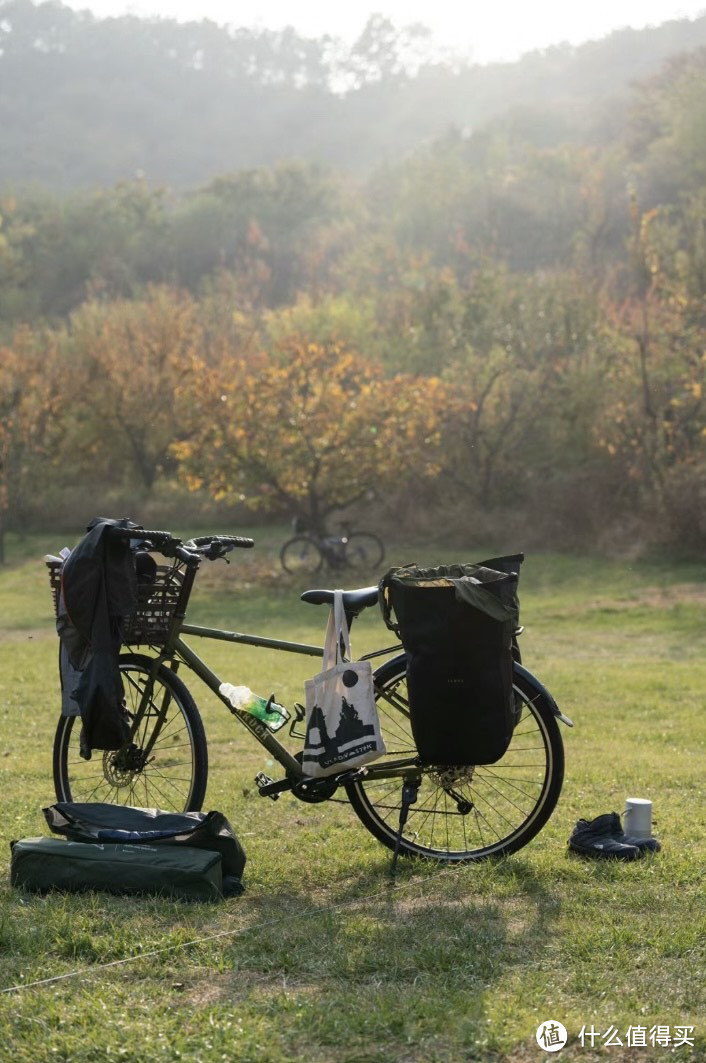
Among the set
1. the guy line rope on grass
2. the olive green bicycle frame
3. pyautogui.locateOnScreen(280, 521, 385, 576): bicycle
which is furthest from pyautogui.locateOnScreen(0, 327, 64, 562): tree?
the guy line rope on grass

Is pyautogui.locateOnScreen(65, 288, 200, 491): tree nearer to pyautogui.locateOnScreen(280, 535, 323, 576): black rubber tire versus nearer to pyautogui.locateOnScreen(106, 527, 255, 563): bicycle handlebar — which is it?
pyautogui.locateOnScreen(280, 535, 323, 576): black rubber tire

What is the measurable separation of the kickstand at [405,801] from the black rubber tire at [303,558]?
18.3m

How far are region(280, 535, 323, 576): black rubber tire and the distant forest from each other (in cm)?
81

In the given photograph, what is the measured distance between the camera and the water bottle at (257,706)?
4906mm

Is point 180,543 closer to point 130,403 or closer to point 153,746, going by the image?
point 153,746

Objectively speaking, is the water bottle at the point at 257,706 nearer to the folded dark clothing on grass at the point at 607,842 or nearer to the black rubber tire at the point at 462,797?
the black rubber tire at the point at 462,797

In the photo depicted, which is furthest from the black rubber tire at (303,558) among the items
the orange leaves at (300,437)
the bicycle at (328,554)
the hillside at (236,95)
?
the hillside at (236,95)

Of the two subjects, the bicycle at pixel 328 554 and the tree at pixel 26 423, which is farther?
the tree at pixel 26 423

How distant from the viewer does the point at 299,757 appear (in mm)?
4789

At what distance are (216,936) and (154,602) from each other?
1.45 metres

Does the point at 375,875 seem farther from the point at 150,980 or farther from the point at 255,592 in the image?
the point at 255,592

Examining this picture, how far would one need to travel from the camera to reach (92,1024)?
127 inches

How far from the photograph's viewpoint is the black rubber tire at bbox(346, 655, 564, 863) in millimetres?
4727

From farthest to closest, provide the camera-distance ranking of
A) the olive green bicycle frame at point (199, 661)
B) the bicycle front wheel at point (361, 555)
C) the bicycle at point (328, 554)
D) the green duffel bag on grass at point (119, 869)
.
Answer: the bicycle front wheel at point (361, 555) → the bicycle at point (328, 554) → the olive green bicycle frame at point (199, 661) → the green duffel bag on grass at point (119, 869)
